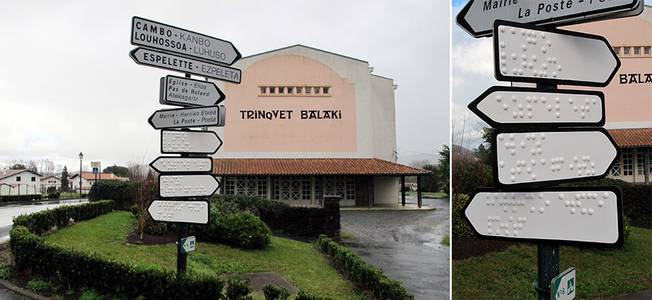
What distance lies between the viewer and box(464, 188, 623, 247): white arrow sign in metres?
1.94

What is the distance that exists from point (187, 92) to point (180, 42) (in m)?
0.58

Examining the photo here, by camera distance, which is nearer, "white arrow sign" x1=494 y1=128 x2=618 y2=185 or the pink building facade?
"white arrow sign" x1=494 y1=128 x2=618 y2=185

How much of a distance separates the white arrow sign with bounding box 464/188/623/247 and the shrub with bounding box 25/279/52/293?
6266 mm

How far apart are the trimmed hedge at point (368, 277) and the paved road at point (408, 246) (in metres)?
0.96

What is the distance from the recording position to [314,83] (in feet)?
94.2

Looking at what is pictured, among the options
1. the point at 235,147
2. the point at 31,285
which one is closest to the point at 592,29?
the point at 31,285

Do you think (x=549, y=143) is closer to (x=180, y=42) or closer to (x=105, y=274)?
(x=180, y=42)

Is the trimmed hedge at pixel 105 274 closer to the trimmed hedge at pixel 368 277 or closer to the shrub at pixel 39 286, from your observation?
the shrub at pixel 39 286

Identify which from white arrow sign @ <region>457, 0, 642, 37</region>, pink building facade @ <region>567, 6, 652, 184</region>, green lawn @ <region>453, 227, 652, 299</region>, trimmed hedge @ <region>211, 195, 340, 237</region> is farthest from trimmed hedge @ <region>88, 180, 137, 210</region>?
white arrow sign @ <region>457, 0, 642, 37</region>

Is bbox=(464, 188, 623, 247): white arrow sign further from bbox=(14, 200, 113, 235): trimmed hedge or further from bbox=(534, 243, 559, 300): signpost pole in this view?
bbox=(14, 200, 113, 235): trimmed hedge

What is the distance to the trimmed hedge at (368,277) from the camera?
5922 millimetres

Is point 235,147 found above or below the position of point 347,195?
above

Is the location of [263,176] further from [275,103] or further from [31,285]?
[31,285]

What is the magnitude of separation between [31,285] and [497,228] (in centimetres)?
664
